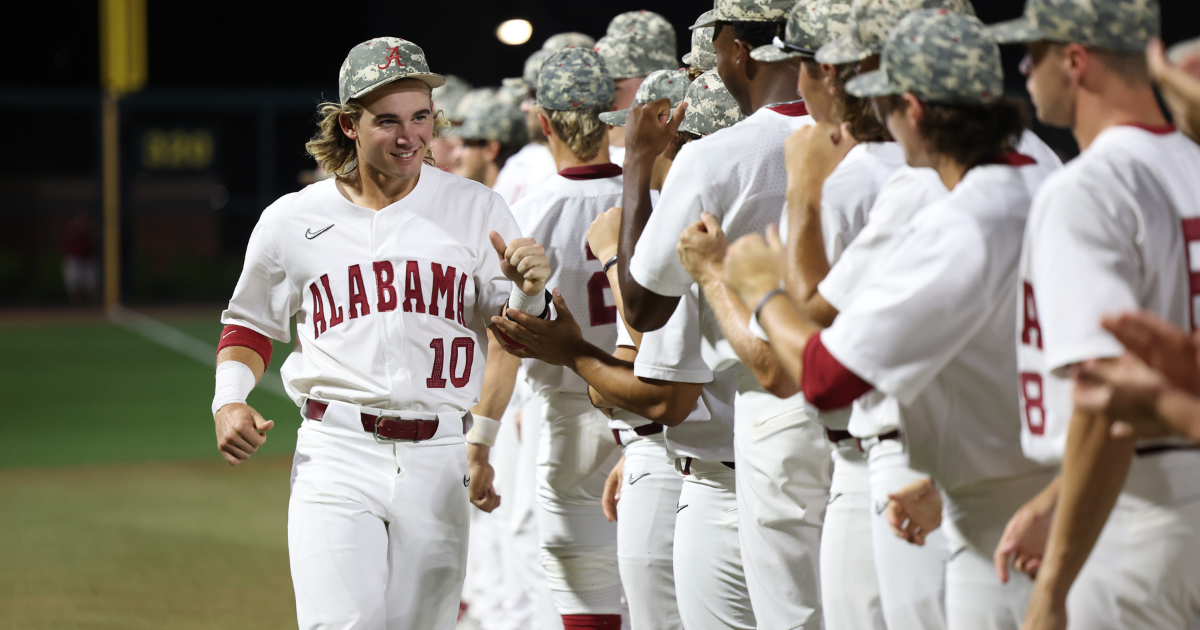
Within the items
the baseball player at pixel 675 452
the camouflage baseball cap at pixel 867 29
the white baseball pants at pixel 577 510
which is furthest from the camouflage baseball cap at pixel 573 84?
the camouflage baseball cap at pixel 867 29

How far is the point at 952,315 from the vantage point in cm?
229

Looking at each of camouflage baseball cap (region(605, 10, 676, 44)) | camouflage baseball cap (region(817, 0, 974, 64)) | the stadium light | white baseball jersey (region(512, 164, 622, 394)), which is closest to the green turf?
the stadium light

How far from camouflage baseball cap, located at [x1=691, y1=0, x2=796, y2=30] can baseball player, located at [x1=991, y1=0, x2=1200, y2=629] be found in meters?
1.20

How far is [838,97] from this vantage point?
9.70 ft

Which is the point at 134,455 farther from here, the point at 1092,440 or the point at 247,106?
the point at 247,106

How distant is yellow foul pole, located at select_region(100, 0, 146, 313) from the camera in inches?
997

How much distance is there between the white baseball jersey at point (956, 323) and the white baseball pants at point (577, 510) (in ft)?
7.72

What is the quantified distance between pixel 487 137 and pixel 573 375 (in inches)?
112

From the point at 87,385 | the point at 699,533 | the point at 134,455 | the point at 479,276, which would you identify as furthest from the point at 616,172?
the point at 87,385

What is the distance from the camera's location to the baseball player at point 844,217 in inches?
114

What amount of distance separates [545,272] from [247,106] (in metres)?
25.0

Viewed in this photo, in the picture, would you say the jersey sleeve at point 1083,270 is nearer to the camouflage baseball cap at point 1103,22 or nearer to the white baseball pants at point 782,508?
the camouflage baseball cap at point 1103,22

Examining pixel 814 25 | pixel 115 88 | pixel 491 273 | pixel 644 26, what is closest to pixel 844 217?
pixel 814 25

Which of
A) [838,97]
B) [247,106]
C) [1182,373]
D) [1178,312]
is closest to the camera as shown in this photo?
[1182,373]
